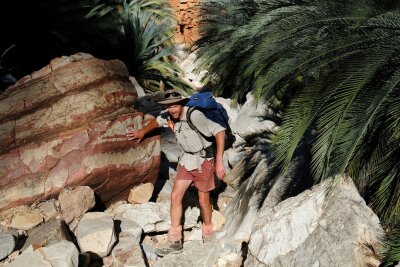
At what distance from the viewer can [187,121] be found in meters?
3.92

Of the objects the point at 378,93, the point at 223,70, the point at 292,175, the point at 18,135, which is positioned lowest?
the point at 223,70

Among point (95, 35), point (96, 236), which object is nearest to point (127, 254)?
point (96, 236)

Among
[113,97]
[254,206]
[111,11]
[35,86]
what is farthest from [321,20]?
[111,11]

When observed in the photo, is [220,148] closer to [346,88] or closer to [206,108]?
[206,108]

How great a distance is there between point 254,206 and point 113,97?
68.6 inches

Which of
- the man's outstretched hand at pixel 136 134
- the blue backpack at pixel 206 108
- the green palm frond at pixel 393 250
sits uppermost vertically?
the blue backpack at pixel 206 108

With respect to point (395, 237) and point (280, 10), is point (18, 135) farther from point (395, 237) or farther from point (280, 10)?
point (395, 237)

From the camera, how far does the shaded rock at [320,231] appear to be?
2742 mm

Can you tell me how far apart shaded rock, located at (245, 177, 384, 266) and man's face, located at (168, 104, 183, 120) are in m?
1.11

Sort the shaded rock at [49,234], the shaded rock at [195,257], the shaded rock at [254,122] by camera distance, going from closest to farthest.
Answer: the shaded rock at [49,234] → the shaded rock at [195,257] → the shaded rock at [254,122]

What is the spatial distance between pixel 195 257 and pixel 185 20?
346 inches

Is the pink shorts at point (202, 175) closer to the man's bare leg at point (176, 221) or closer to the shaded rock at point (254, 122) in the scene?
the man's bare leg at point (176, 221)

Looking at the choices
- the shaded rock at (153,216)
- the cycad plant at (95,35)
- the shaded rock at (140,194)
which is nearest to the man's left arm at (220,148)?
the shaded rock at (153,216)

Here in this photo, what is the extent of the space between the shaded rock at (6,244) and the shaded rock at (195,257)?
3.78 ft
